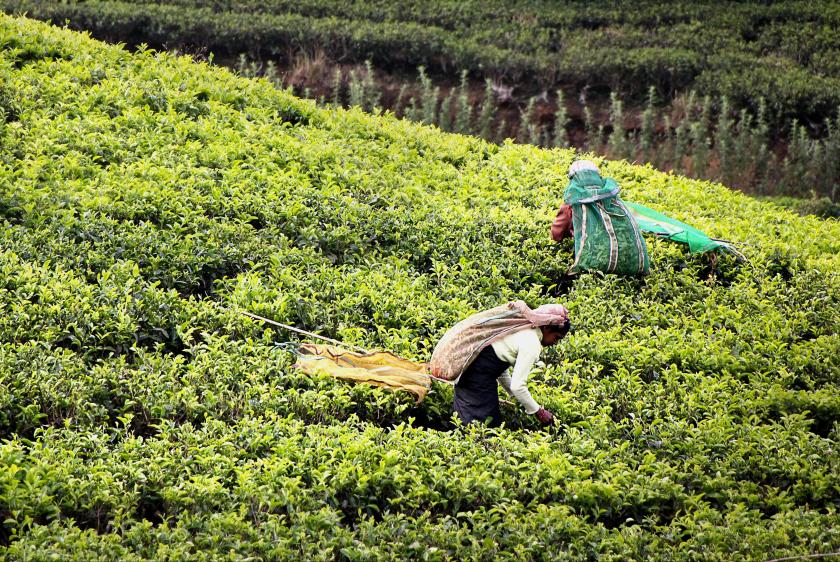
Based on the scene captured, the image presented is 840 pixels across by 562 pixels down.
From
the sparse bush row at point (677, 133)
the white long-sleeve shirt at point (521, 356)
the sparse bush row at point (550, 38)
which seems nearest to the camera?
the white long-sleeve shirt at point (521, 356)

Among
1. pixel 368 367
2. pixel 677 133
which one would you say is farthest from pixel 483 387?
pixel 677 133

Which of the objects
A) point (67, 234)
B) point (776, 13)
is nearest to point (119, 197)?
point (67, 234)

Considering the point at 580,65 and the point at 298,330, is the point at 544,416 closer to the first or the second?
the point at 298,330

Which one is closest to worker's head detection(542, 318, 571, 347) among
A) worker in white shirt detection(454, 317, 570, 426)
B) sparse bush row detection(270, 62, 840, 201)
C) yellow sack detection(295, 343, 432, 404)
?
worker in white shirt detection(454, 317, 570, 426)

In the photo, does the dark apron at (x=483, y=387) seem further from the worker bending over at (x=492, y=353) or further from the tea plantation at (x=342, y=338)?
the tea plantation at (x=342, y=338)

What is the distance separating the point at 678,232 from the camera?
798cm

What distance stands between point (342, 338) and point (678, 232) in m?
3.33

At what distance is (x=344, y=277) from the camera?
22.4ft

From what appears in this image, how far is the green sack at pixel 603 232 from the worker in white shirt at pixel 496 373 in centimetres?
213

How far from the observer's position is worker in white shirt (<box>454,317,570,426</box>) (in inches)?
210

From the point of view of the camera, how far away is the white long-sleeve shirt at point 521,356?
5281mm

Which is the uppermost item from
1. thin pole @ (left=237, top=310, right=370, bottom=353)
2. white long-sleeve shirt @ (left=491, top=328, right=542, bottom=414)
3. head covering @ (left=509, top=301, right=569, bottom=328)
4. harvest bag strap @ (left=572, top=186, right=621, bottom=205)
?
harvest bag strap @ (left=572, top=186, right=621, bottom=205)

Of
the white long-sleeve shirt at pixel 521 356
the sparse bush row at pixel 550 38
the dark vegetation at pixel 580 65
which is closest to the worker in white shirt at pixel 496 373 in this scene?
the white long-sleeve shirt at pixel 521 356

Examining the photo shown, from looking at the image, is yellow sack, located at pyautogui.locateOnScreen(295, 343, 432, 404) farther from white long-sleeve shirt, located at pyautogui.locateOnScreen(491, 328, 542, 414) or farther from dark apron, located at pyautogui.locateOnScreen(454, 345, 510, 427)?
white long-sleeve shirt, located at pyautogui.locateOnScreen(491, 328, 542, 414)
